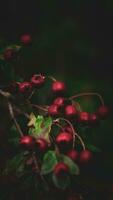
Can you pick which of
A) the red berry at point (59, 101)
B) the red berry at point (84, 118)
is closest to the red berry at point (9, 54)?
the red berry at point (59, 101)

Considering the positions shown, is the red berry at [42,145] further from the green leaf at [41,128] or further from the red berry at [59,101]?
the red berry at [59,101]

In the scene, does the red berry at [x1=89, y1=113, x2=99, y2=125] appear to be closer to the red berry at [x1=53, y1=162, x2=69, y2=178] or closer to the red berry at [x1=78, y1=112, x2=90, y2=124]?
the red berry at [x1=78, y1=112, x2=90, y2=124]

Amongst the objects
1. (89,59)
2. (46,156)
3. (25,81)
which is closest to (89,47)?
(89,59)

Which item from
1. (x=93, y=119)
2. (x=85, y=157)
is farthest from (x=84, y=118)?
(x=85, y=157)

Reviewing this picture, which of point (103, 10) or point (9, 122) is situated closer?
point (9, 122)

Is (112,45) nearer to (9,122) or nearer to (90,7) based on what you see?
(90,7)

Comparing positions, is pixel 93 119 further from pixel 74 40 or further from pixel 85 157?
pixel 74 40
